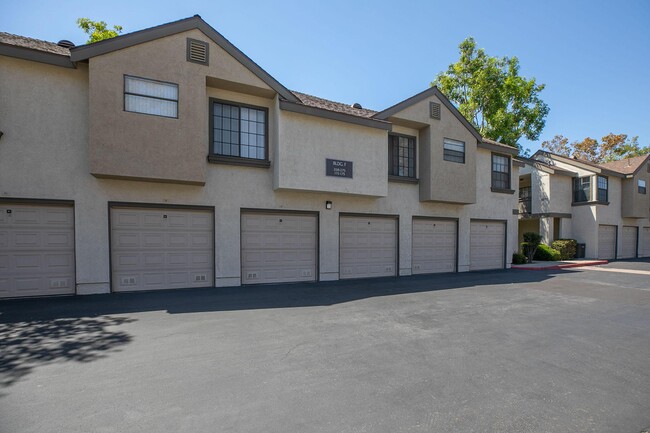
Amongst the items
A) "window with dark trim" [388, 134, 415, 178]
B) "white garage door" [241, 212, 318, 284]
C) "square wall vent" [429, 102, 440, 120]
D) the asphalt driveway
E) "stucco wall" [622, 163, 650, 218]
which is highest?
"square wall vent" [429, 102, 440, 120]

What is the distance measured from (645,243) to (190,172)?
3443 cm

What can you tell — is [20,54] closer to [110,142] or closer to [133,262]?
[110,142]

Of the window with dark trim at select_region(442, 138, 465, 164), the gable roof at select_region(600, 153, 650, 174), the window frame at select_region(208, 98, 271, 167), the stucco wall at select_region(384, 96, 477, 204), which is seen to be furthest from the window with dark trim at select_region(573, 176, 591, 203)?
the window frame at select_region(208, 98, 271, 167)

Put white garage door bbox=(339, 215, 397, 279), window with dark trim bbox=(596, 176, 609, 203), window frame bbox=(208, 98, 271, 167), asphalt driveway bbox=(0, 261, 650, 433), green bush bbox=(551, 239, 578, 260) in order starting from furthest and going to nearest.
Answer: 1. window with dark trim bbox=(596, 176, 609, 203)
2. green bush bbox=(551, 239, 578, 260)
3. white garage door bbox=(339, 215, 397, 279)
4. window frame bbox=(208, 98, 271, 167)
5. asphalt driveway bbox=(0, 261, 650, 433)

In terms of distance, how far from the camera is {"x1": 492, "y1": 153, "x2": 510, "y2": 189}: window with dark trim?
56.0 ft

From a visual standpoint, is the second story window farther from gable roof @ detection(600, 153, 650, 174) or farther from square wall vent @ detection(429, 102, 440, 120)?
square wall vent @ detection(429, 102, 440, 120)

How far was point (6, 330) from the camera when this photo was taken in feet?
19.1

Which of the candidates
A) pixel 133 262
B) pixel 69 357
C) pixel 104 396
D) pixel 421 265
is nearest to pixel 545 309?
pixel 421 265

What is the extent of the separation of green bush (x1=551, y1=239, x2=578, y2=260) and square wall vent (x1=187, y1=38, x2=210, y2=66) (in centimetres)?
2339

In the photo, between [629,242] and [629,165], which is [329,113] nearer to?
[629,165]

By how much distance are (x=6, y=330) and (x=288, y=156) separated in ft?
25.7

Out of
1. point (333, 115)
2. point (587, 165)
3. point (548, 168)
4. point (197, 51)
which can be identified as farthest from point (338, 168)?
point (587, 165)

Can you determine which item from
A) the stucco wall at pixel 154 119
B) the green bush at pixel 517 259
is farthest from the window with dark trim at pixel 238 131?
the green bush at pixel 517 259

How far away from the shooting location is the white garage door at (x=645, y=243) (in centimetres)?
2578
